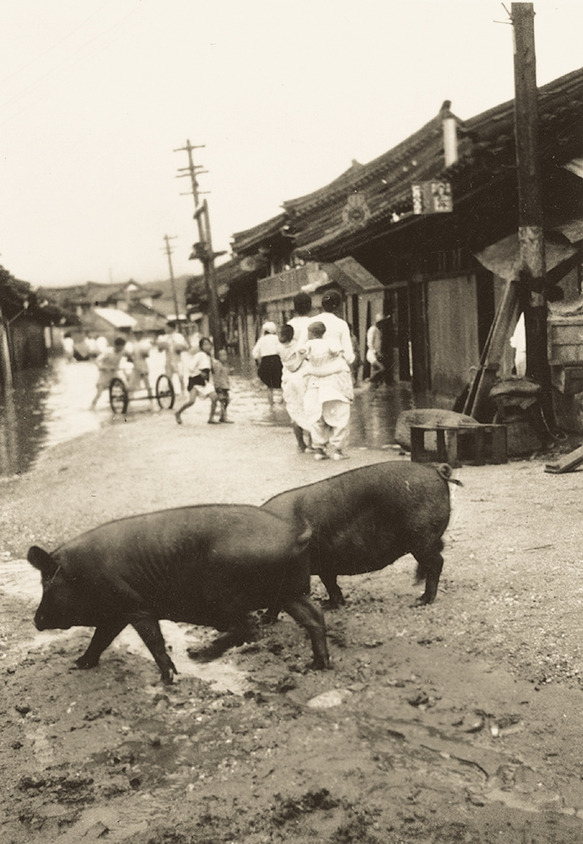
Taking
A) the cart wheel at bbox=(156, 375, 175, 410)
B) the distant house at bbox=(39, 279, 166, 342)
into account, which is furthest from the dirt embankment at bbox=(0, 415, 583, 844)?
the distant house at bbox=(39, 279, 166, 342)

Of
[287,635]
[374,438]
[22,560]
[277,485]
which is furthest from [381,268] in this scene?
[287,635]

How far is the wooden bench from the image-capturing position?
978cm

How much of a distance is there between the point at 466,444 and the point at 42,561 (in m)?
5.90

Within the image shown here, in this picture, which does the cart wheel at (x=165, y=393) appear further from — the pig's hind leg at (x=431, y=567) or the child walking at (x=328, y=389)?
the pig's hind leg at (x=431, y=567)

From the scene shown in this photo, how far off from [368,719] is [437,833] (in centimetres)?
98

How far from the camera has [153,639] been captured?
16.3 feet

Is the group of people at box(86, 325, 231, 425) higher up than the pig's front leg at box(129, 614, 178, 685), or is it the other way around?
the group of people at box(86, 325, 231, 425)

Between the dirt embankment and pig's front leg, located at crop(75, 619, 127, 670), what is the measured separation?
0.20 feet

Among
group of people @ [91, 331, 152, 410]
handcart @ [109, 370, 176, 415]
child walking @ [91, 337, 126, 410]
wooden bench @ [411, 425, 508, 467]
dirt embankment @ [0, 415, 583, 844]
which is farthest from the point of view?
group of people @ [91, 331, 152, 410]

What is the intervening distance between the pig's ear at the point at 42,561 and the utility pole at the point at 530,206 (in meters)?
6.57

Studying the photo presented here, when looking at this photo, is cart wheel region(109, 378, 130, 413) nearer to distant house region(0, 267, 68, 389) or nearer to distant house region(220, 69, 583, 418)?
distant house region(220, 69, 583, 418)

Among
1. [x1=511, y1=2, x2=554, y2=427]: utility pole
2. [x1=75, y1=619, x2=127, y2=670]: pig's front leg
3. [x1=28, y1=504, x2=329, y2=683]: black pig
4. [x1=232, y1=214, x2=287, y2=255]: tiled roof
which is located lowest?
[x1=75, y1=619, x2=127, y2=670]: pig's front leg

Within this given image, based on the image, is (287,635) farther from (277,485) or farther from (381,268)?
(381,268)

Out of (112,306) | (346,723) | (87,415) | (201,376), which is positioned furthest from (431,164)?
(112,306)
